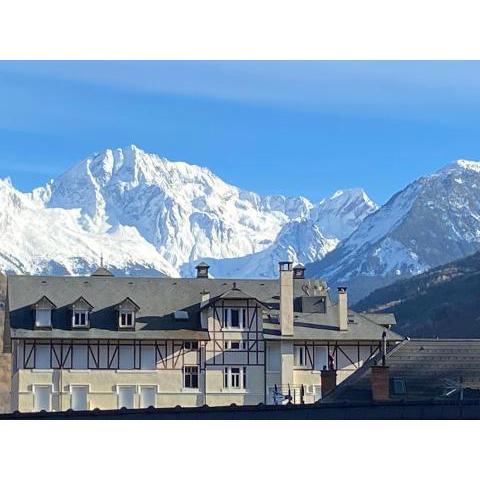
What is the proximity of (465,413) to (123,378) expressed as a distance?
44003mm

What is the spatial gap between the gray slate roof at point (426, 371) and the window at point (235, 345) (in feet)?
83.9

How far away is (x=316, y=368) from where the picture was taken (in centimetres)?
10675

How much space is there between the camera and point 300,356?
107125 millimetres

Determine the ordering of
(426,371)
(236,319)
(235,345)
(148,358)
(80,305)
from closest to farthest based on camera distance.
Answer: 1. (426,371)
2. (148,358)
3. (80,305)
4. (235,345)
5. (236,319)

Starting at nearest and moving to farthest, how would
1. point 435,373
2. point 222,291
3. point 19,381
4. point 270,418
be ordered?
point 270,418 → point 435,373 → point 19,381 → point 222,291

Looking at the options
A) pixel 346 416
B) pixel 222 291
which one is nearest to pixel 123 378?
pixel 222 291

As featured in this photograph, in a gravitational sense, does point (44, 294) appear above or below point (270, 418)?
above

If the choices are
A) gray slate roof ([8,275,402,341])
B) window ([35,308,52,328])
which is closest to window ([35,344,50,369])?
gray slate roof ([8,275,402,341])

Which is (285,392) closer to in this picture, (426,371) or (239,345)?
(239,345)

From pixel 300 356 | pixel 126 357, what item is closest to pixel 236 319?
pixel 300 356

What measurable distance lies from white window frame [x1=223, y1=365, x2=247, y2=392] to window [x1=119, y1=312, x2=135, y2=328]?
24.1ft

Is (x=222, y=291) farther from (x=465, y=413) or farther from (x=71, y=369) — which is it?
(x=465, y=413)

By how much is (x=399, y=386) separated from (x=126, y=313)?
3444cm

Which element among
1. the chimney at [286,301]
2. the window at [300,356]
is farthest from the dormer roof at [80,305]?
the window at [300,356]
